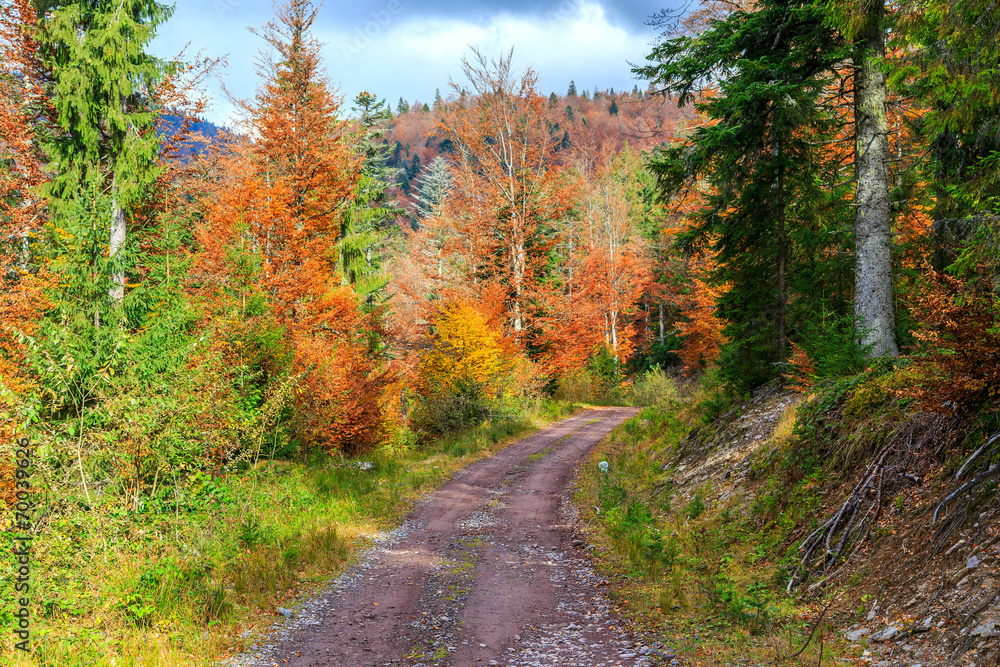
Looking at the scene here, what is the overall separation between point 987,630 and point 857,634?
3.98 ft

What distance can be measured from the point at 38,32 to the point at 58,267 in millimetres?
8879

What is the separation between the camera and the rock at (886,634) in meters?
4.72

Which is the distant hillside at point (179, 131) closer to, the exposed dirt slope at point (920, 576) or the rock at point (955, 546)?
the exposed dirt slope at point (920, 576)

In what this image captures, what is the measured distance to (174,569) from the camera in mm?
6664

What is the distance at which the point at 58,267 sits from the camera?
32.6ft

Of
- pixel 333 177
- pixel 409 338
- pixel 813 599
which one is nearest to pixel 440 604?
pixel 813 599

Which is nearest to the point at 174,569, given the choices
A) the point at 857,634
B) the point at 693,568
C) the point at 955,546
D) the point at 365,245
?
the point at 693,568

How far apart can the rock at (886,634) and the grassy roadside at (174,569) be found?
21.2 ft

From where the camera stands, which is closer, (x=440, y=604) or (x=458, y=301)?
(x=440, y=604)

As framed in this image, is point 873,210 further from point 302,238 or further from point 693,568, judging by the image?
point 302,238

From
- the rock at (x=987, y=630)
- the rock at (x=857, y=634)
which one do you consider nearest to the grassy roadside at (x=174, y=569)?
the rock at (x=857, y=634)

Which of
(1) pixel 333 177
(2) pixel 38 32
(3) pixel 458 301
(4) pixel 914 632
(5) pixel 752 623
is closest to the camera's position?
(4) pixel 914 632

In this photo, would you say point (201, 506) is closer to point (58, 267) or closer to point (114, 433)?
point (114, 433)

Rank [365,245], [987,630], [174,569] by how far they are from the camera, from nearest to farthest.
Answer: [987,630]
[174,569]
[365,245]
